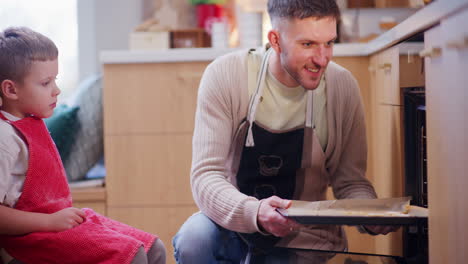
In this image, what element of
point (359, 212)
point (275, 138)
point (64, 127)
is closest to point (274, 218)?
point (359, 212)

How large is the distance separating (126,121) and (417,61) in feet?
4.78

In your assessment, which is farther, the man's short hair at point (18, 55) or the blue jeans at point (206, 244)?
the blue jeans at point (206, 244)

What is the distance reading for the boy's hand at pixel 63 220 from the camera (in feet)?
4.29

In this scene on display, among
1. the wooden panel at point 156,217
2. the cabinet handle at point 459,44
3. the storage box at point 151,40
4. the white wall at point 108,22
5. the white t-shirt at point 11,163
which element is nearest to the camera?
the cabinet handle at point 459,44

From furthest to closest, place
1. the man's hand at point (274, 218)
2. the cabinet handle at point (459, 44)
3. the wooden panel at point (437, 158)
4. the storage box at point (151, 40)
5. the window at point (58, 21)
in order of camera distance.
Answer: the window at point (58, 21), the storage box at point (151, 40), the man's hand at point (274, 218), the wooden panel at point (437, 158), the cabinet handle at point (459, 44)

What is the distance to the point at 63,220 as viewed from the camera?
1319mm

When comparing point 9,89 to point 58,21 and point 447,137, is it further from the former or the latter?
point 58,21

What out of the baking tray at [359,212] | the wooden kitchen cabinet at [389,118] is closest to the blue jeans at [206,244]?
the baking tray at [359,212]

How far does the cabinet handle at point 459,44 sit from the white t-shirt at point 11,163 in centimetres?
84

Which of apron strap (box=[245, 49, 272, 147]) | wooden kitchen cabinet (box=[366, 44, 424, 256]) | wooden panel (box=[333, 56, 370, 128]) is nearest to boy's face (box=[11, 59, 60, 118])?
apron strap (box=[245, 49, 272, 147])

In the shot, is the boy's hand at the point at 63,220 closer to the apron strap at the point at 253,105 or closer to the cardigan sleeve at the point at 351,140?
the apron strap at the point at 253,105

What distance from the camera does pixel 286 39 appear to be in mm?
1618

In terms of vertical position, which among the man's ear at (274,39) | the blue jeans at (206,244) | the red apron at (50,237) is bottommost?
the blue jeans at (206,244)

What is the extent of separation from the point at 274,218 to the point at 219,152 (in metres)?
0.31
